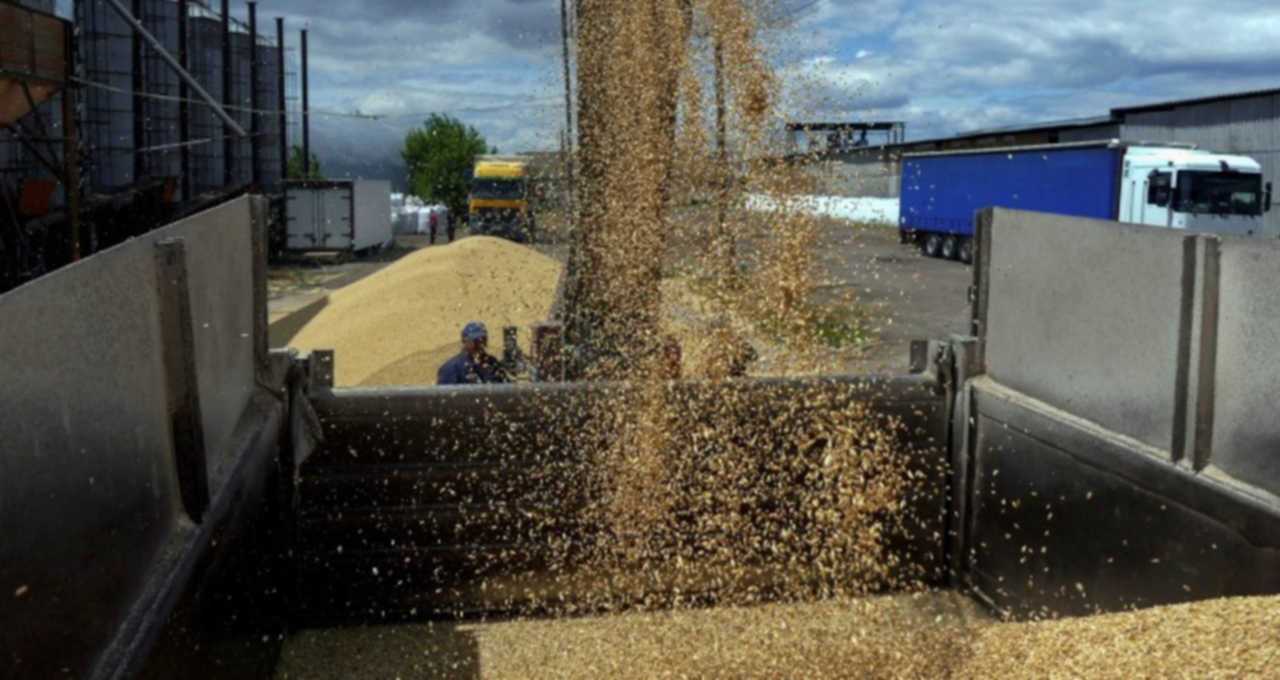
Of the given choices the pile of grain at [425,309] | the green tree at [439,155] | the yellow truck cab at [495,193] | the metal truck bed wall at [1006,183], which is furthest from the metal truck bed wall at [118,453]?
the green tree at [439,155]

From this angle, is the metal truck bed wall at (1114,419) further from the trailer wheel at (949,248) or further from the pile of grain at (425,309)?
the trailer wheel at (949,248)

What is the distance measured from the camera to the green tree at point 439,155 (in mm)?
63906

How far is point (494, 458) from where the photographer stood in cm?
438

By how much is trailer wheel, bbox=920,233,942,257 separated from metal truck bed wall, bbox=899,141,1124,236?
23 centimetres

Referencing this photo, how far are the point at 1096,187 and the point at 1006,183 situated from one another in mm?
4105

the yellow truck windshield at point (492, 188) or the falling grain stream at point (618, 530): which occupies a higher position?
the yellow truck windshield at point (492, 188)

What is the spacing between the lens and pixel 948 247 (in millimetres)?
29625

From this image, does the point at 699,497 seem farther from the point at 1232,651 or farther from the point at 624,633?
the point at 1232,651

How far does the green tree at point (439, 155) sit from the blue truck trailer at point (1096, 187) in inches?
1384

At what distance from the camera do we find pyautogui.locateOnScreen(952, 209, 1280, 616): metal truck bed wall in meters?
3.21

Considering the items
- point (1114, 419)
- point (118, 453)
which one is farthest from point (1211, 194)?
point (118, 453)

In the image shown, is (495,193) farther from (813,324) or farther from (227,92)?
(813,324)

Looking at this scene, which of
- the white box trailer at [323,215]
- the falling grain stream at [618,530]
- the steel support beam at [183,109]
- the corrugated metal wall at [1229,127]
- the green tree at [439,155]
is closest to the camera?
the falling grain stream at [618,530]

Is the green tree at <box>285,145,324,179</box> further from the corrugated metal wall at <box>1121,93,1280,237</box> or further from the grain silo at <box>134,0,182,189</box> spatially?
the corrugated metal wall at <box>1121,93,1280,237</box>
